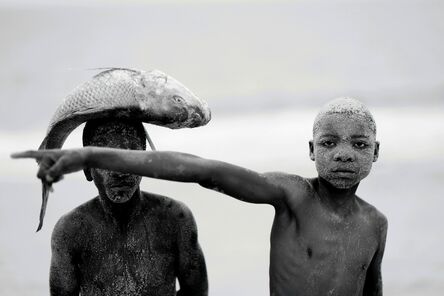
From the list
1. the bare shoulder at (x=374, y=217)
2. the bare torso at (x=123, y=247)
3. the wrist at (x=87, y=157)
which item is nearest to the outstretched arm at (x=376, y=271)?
the bare shoulder at (x=374, y=217)

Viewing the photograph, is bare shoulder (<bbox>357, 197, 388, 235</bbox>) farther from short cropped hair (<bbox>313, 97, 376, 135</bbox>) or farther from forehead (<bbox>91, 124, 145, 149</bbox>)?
forehead (<bbox>91, 124, 145, 149</bbox>)

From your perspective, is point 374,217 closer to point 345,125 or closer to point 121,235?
point 345,125

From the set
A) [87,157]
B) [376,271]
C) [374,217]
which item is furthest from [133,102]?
[376,271]

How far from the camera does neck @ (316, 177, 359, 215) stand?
4.65 meters

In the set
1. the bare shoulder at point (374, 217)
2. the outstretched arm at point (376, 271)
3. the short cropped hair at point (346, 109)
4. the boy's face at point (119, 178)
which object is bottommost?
the outstretched arm at point (376, 271)

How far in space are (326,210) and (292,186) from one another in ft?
0.59

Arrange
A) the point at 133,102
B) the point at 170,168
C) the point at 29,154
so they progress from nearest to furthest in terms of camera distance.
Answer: the point at 29,154 < the point at 170,168 < the point at 133,102

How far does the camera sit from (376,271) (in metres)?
4.84

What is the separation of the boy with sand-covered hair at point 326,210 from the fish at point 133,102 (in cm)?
45

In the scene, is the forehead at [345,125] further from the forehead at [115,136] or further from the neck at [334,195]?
the forehead at [115,136]

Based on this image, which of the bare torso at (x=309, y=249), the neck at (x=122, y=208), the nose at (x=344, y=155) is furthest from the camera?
the neck at (x=122, y=208)

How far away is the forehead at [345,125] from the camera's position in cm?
450

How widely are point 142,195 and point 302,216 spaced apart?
82 cm

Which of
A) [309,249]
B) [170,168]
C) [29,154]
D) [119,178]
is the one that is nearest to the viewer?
[29,154]
